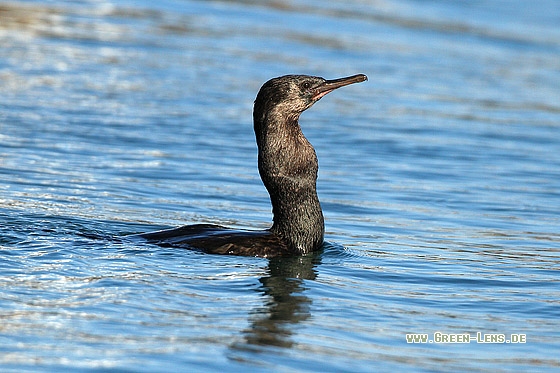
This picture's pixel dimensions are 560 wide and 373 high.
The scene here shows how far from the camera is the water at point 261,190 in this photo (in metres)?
6.60

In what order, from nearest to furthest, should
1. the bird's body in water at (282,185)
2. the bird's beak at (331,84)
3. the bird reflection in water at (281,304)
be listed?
the bird reflection in water at (281,304), the bird's body in water at (282,185), the bird's beak at (331,84)

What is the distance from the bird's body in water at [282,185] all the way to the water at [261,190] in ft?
0.63

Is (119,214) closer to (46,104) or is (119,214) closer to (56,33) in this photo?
(46,104)

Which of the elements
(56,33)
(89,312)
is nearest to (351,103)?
(56,33)

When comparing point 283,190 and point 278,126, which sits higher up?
point 278,126

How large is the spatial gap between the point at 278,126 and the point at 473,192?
452 centimetres

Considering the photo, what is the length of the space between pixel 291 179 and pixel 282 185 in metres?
0.09

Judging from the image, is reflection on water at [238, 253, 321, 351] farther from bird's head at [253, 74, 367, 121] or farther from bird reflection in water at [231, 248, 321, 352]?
bird's head at [253, 74, 367, 121]

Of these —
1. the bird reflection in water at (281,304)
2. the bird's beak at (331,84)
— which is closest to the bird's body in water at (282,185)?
the bird's beak at (331,84)

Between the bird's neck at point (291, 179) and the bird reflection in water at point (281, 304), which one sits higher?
the bird's neck at point (291, 179)

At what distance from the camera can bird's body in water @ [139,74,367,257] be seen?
28.2 ft

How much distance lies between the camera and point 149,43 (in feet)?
69.8

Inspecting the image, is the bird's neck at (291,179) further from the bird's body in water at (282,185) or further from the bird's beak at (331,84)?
the bird's beak at (331,84)

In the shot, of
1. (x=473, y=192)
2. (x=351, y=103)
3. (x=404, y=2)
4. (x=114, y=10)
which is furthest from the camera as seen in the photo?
(x=404, y=2)
